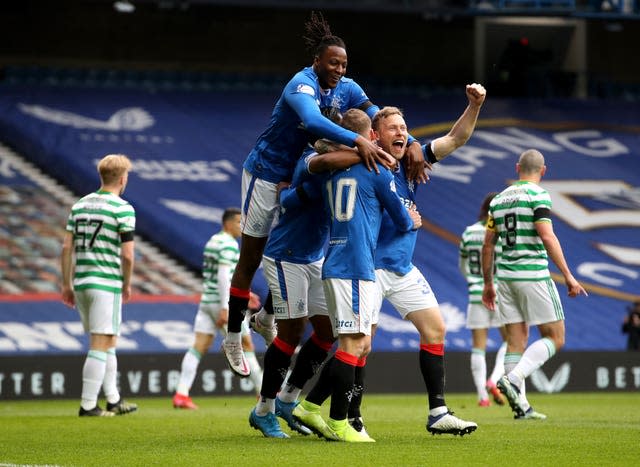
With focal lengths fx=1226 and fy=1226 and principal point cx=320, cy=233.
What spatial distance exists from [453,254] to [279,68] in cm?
753

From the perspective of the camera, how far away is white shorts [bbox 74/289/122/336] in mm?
10781

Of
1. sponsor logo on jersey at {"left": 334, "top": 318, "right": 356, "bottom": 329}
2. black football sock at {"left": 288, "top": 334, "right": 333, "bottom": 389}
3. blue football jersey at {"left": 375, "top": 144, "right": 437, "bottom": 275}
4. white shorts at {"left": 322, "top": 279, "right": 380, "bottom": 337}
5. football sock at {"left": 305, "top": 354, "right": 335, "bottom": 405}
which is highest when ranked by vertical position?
blue football jersey at {"left": 375, "top": 144, "right": 437, "bottom": 275}

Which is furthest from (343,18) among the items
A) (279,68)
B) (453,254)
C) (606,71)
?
(453,254)

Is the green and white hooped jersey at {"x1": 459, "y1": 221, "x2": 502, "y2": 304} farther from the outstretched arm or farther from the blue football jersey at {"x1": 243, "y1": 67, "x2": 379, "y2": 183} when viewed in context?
the outstretched arm

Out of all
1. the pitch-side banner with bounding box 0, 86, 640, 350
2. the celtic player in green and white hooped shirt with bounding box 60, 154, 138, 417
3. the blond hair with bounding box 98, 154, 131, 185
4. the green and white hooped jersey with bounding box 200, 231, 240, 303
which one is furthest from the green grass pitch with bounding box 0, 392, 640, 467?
the pitch-side banner with bounding box 0, 86, 640, 350

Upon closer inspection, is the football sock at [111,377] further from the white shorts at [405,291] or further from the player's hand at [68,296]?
the white shorts at [405,291]

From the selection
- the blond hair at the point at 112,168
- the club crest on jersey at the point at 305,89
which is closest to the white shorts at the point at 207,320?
the blond hair at the point at 112,168

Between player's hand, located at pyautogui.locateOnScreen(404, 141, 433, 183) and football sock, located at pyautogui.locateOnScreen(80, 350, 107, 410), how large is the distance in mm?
4140

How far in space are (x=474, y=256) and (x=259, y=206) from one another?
598 centimetres

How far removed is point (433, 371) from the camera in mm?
7688

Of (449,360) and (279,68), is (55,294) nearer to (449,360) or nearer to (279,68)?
(449,360)

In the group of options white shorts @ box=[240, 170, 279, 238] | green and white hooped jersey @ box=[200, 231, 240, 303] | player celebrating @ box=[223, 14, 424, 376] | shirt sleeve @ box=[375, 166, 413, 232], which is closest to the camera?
shirt sleeve @ box=[375, 166, 413, 232]

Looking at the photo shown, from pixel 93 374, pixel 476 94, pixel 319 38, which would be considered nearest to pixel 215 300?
pixel 93 374

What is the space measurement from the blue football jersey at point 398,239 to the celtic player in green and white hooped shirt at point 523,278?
219cm
